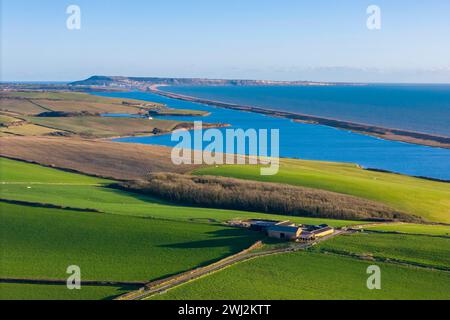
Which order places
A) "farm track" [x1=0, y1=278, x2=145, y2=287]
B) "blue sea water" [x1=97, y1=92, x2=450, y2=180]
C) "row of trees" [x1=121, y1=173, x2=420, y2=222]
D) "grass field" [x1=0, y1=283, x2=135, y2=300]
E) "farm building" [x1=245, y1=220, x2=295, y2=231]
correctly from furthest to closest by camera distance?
"blue sea water" [x1=97, y1=92, x2=450, y2=180] < "row of trees" [x1=121, y1=173, x2=420, y2=222] < "farm building" [x1=245, y1=220, x2=295, y2=231] < "farm track" [x1=0, y1=278, x2=145, y2=287] < "grass field" [x1=0, y1=283, x2=135, y2=300]

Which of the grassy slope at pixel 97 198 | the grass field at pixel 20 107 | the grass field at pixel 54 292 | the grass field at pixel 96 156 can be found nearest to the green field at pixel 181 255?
the grass field at pixel 54 292

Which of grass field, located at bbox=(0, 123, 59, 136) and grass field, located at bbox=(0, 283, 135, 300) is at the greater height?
grass field, located at bbox=(0, 123, 59, 136)

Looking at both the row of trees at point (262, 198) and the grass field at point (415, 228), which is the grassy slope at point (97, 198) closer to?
the row of trees at point (262, 198)

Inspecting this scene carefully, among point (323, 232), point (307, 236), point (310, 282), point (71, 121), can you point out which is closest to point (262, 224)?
point (307, 236)

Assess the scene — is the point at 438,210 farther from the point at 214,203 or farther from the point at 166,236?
the point at 166,236

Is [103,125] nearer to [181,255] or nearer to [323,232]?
[323,232]

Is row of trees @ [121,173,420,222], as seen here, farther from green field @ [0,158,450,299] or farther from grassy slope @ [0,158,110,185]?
grassy slope @ [0,158,110,185]

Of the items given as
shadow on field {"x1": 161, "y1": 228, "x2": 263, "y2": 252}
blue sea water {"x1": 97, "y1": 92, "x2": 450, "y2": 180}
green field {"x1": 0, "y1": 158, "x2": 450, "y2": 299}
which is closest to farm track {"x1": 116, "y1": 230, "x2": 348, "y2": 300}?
green field {"x1": 0, "y1": 158, "x2": 450, "y2": 299}

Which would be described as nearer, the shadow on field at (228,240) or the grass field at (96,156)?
the shadow on field at (228,240)
